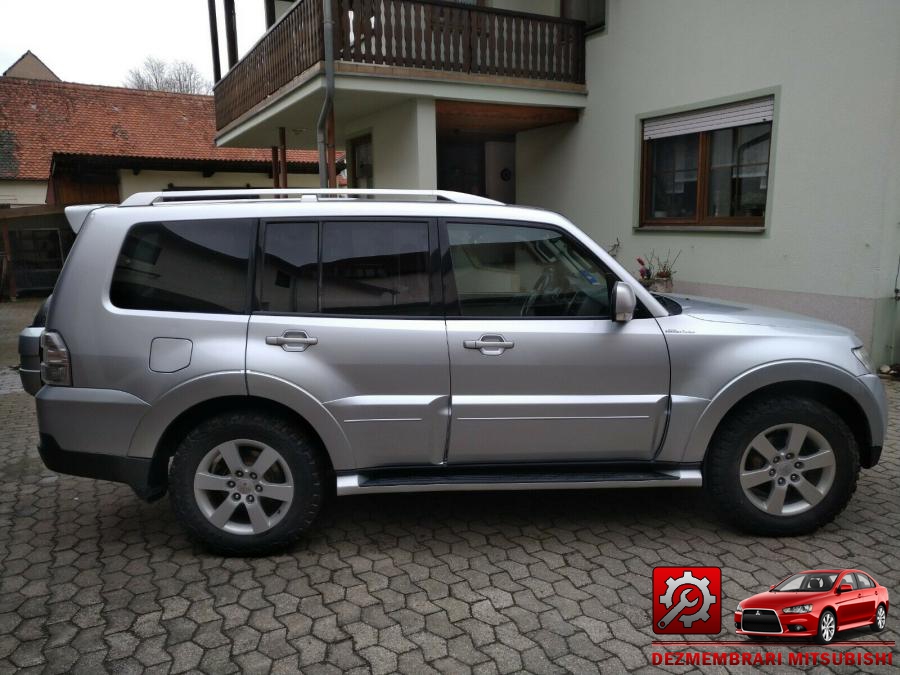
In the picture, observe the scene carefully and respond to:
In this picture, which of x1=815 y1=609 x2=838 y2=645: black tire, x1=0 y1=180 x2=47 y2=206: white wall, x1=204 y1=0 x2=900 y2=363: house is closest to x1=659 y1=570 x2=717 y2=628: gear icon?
x1=815 y1=609 x2=838 y2=645: black tire

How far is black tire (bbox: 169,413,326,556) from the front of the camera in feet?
11.5

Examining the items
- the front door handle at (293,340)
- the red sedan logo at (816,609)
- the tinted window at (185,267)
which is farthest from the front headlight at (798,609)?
the tinted window at (185,267)

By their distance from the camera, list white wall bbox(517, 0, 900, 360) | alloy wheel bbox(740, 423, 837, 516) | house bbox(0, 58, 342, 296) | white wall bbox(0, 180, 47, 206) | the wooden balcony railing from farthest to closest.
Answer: white wall bbox(0, 180, 47, 206) → house bbox(0, 58, 342, 296) → the wooden balcony railing → white wall bbox(517, 0, 900, 360) → alloy wheel bbox(740, 423, 837, 516)

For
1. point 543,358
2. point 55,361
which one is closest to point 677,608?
point 543,358

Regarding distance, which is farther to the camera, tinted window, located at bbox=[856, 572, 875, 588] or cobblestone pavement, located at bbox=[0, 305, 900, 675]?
tinted window, located at bbox=[856, 572, 875, 588]

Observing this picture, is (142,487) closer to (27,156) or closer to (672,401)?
(672,401)

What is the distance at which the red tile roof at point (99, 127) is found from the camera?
2244 centimetres

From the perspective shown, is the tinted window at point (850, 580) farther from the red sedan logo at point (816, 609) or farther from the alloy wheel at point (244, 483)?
the alloy wheel at point (244, 483)

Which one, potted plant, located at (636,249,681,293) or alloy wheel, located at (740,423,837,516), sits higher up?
potted plant, located at (636,249,681,293)

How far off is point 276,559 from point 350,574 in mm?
442

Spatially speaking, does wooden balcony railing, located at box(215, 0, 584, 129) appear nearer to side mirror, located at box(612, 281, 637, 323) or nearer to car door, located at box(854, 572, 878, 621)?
side mirror, located at box(612, 281, 637, 323)

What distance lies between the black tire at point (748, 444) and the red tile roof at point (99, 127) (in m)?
20.7

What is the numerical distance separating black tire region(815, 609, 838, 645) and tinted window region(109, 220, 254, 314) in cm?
297

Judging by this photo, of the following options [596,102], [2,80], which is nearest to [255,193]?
[596,102]
